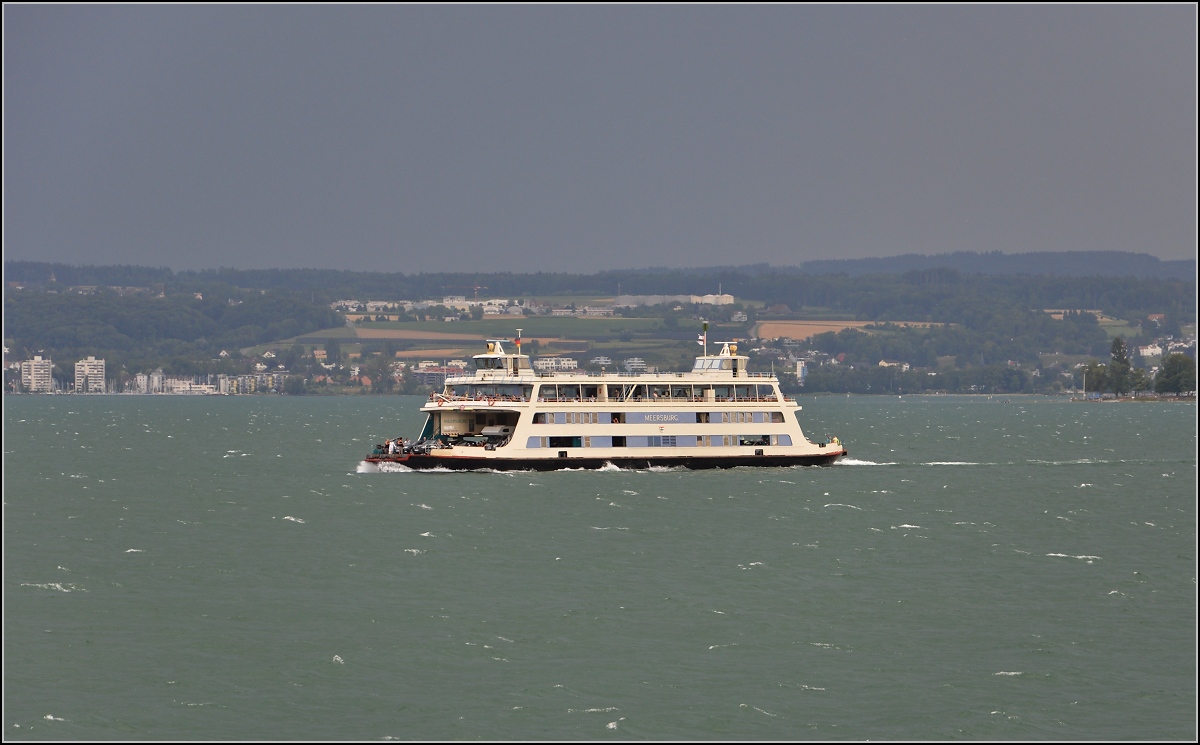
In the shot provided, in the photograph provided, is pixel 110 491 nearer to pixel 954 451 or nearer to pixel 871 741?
pixel 871 741

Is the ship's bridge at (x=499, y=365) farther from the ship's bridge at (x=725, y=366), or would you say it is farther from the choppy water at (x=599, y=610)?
the ship's bridge at (x=725, y=366)

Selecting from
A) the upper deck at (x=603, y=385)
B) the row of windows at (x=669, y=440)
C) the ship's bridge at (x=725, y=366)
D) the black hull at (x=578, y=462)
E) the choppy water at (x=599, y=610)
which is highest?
the ship's bridge at (x=725, y=366)

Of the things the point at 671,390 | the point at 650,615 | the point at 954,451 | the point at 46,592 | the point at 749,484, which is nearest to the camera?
the point at 650,615

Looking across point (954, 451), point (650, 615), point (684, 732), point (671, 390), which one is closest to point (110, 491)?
point (671, 390)

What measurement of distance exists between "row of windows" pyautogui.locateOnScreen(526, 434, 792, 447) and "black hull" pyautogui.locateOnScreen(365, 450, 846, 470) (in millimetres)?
758

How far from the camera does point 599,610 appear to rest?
127 ft

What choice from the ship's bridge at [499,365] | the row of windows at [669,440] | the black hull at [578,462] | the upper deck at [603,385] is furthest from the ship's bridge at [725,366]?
the ship's bridge at [499,365]

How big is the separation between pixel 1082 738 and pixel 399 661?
14242mm

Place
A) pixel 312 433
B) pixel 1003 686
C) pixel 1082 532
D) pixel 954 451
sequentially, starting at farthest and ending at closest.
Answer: pixel 312 433 < pixel 954 451 < pixel 1082 532 < pixel 1003 686

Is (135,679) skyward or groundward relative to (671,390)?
groundward

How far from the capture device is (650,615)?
38250 millimetres

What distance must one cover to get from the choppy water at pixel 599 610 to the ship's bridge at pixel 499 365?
618 centimetres

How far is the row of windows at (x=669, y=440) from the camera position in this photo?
2945 inches

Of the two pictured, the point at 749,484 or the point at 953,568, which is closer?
the point at 953,568
